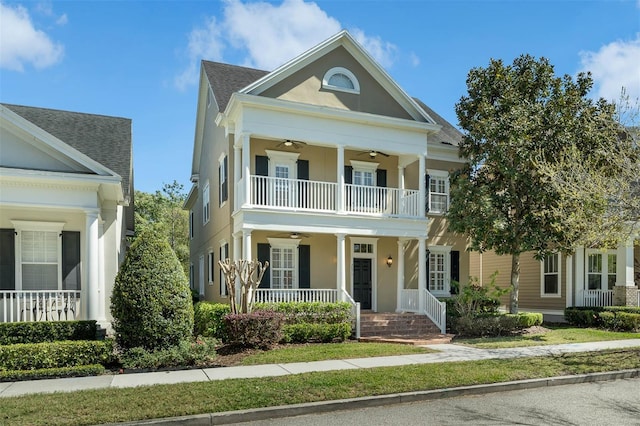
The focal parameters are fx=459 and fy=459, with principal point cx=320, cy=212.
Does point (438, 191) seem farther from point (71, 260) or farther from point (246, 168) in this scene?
point (71, 260)

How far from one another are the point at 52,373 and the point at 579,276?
60.7ft

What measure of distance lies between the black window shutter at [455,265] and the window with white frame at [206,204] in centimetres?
1048

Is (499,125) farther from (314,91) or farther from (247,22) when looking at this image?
(247,22)

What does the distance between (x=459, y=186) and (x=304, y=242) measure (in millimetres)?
5657

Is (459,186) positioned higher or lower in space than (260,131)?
lower

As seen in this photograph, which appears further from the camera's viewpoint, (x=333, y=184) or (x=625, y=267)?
(x=625, y=267)

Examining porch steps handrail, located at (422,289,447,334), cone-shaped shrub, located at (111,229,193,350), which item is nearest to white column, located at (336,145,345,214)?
porch steps handrail, located at (422,289,447,334)

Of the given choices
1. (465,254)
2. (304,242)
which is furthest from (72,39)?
(465,254)

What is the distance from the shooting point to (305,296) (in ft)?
48.6

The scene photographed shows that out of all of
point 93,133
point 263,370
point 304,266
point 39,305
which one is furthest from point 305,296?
point 93,133

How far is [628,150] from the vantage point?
12000mm

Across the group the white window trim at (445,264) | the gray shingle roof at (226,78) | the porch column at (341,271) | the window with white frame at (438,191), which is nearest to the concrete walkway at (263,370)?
the porch column at (341,271)

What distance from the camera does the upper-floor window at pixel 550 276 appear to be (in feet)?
63.8

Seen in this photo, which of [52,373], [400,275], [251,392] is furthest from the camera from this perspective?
[400,275]
